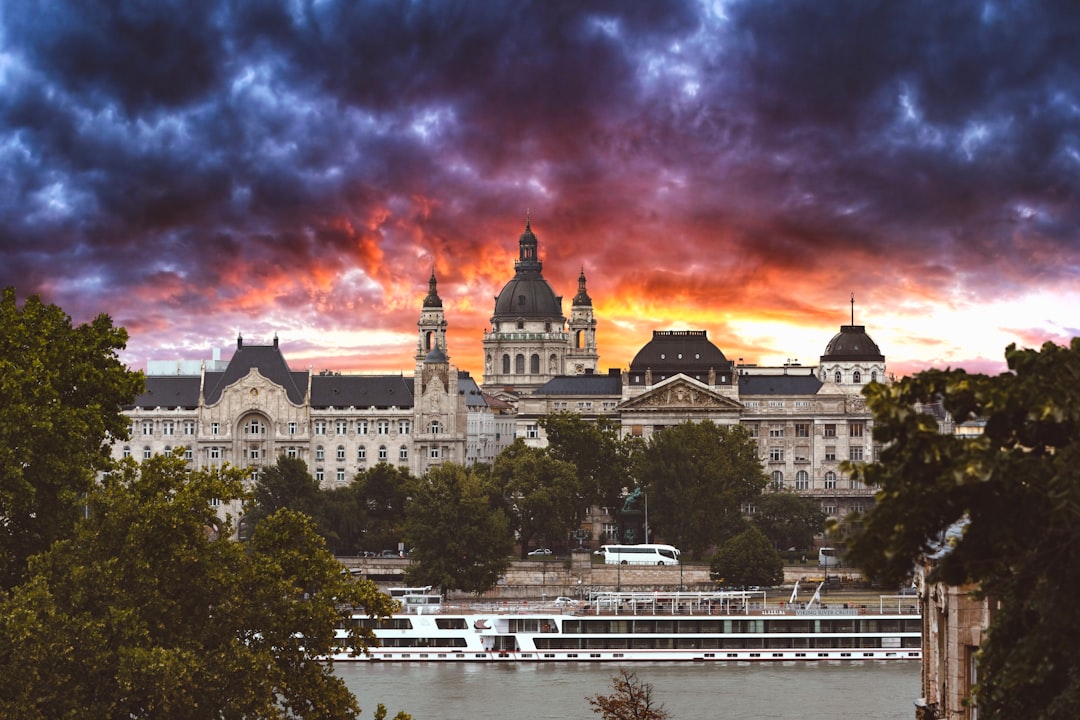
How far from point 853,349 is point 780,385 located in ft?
24.0

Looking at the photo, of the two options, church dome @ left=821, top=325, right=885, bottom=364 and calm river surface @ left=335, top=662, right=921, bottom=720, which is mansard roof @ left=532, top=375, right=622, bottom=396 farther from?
calm river surface @ left=335, top=662, right=921, bottom=720

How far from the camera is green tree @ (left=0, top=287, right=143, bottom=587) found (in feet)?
128

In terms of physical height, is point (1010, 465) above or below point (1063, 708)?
above

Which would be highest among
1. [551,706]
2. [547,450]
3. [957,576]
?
[547,450]

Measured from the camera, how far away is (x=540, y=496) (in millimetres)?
134125

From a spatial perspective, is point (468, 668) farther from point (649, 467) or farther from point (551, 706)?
point (649, 467)

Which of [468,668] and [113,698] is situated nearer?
[113,698]

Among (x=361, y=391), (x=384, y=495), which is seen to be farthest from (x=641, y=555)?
(x=361, y=391)

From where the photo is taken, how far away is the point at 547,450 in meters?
150

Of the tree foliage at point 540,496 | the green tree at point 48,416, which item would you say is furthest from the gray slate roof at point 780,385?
the green tree at point 48,416

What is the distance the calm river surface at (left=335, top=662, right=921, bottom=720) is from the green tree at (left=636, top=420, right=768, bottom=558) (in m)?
38.8

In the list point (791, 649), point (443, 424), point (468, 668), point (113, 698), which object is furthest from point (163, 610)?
point (443, 424)

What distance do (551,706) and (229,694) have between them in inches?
1613

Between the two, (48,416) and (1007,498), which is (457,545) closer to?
(48,416)
